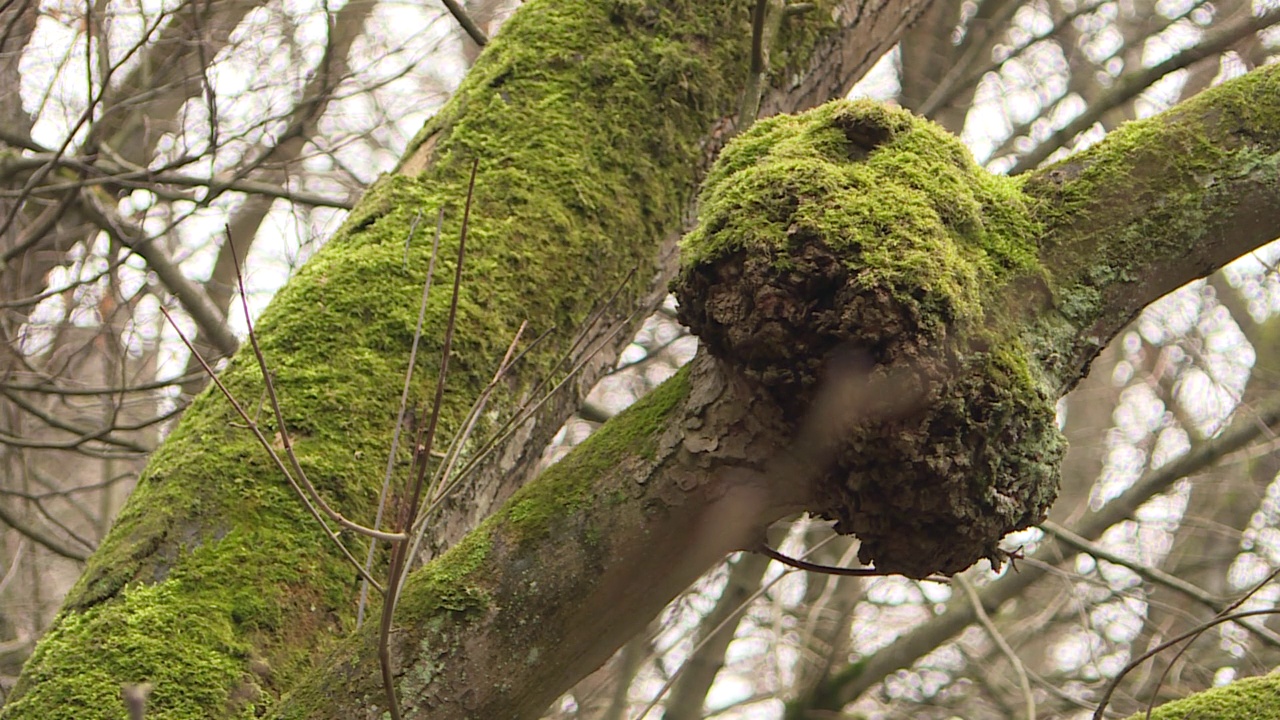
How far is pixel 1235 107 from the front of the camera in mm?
1678

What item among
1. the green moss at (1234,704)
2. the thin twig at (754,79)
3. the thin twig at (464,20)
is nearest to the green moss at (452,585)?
the thin twig at (754,79)

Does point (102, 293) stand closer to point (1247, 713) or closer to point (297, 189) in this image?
point (297, 189)

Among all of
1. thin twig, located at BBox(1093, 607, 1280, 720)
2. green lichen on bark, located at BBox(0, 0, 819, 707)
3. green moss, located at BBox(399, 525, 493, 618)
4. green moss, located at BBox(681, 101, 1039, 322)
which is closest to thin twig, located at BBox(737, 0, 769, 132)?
green lichen on bark, located at BBox(0, 0, 819, 707)

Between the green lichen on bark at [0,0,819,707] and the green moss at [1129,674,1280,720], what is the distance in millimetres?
1328

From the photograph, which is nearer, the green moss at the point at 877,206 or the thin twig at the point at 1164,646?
the green moss at the point at 877,206

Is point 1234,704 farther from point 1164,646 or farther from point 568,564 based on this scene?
point 568,564

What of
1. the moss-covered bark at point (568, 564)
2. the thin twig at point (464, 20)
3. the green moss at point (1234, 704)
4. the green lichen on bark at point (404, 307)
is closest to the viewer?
the moss-covered bark at point (568, 564)

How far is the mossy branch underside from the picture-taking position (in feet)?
4.71

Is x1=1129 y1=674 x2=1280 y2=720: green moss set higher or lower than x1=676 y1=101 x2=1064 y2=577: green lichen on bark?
lower

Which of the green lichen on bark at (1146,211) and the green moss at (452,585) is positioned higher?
the green moss at (452,585)

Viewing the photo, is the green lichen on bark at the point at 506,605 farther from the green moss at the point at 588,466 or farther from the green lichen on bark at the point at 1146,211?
the green lichen on bark at the point at 1146,211

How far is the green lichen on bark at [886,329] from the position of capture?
1409mm

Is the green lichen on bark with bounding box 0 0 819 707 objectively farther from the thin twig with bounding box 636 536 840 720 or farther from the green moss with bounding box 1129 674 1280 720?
the green moss with bounding box 1129 674 1280 720

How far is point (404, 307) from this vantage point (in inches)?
82.4
